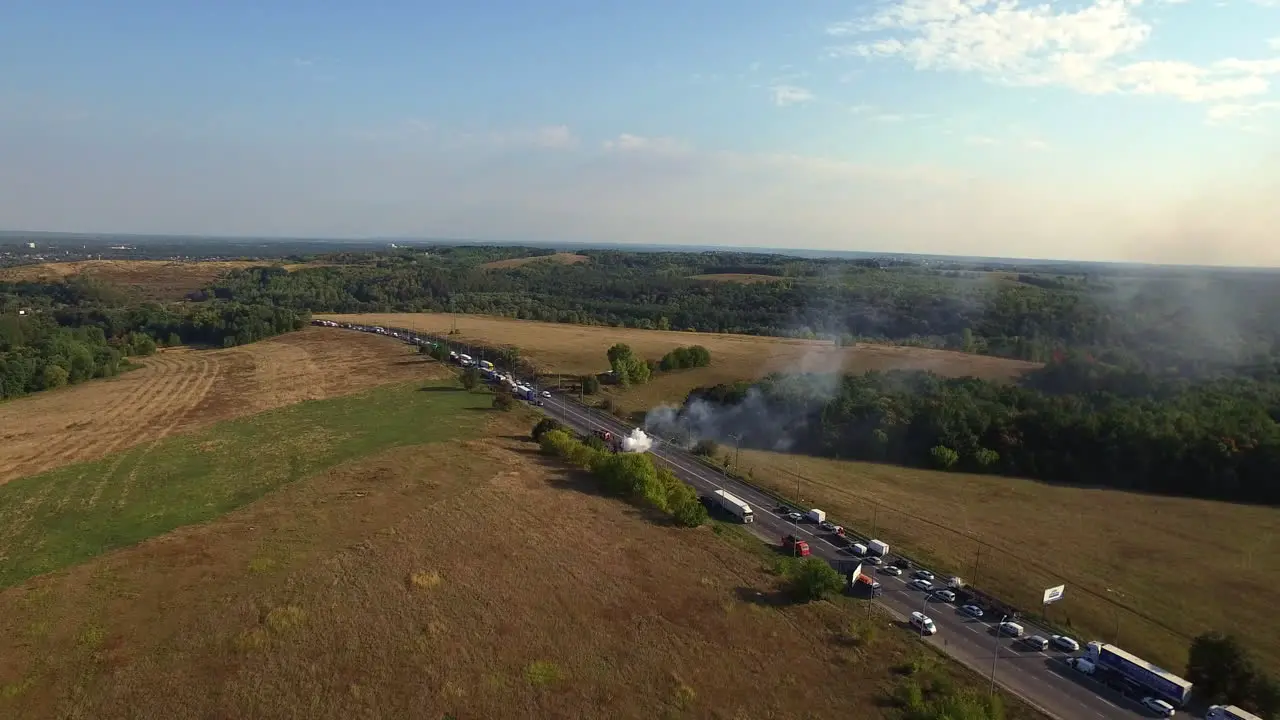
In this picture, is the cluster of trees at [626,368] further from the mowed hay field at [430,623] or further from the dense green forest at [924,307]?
the dense green forest at [924,307]

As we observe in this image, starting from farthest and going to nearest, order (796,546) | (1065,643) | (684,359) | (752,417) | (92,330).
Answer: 1. (92,330)
2. (684,359)
3. (752,417)
4. (796,546)
5. (1065,643)

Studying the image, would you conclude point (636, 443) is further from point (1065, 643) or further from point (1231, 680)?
point (1231, 680)

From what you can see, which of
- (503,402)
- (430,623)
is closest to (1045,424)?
(503,402)

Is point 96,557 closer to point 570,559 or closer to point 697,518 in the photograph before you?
point 570,559

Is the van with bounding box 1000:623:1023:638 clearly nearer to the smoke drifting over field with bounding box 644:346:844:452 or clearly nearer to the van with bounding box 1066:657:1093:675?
the van with bounding box 1066:657:1093:675

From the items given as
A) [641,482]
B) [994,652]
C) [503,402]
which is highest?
[503,402]

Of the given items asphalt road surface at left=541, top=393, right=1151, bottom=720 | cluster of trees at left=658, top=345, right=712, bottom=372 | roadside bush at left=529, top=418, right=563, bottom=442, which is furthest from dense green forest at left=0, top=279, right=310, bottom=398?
asphalt road surface at left=541, top=393, right=1151, bottom=720
